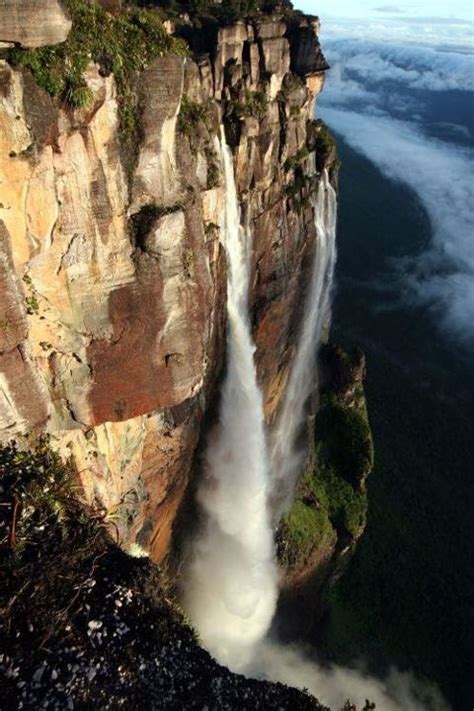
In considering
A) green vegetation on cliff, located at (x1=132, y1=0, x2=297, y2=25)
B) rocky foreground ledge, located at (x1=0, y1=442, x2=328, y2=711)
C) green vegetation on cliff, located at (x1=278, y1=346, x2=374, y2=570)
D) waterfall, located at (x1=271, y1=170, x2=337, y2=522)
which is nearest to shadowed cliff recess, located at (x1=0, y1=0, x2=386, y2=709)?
rocky foreground ledge, located at (x1=0, y1=442, x2=328, y2=711)

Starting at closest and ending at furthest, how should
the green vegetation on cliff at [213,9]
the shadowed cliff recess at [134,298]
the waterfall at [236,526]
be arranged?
the shadowed cliff recess at [134,298] → the green vegetation on cliff at [213,9] → the waterfall at [236,526]

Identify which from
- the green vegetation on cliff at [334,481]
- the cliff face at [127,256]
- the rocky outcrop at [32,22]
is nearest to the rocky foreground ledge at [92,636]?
the cliff face at [127,256]

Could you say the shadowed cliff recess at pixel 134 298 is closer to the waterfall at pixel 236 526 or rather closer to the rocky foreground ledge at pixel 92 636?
the rocky foreground ledge at pixel 92 636

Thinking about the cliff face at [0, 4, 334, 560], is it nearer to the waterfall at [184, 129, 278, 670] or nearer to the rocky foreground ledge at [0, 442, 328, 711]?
the waterfall at [184, 129, 278, 670]

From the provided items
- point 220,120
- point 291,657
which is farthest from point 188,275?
point 291,657

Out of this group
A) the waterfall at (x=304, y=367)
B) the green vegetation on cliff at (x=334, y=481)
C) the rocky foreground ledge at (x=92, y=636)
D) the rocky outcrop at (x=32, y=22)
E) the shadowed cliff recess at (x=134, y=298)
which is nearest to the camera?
the rocky foreground ledge at (x=92, y=636)

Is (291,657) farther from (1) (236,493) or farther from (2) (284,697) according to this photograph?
(2) (284,697)

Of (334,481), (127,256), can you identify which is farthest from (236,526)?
(127,256)
